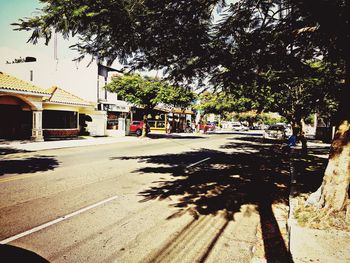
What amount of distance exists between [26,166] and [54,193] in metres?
5.03

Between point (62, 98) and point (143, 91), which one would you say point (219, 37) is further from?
point (62, 98)

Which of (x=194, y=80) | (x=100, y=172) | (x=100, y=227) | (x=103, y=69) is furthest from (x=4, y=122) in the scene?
(x=100, y=227)

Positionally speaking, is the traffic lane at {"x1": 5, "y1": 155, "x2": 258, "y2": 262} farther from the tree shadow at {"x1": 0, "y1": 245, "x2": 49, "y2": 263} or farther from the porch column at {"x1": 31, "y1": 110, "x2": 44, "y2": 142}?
the porch column at {"x1": 31, "y1": 110, "x2": 44, "y2": 142}

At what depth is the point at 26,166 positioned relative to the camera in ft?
36.3

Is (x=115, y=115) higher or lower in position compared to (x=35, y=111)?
higher

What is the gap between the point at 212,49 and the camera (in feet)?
24.4

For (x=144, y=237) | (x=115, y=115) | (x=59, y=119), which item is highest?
(x=115, y=115)

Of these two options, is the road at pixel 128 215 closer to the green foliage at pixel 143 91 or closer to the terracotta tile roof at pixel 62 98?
the terracotta tile roof at pixel 62 98

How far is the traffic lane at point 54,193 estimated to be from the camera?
17.4 ft

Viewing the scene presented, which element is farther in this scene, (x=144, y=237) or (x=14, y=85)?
(x=14, y=85)

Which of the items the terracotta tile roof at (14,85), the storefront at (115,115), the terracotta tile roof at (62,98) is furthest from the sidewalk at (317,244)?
the storefront at (115,115)

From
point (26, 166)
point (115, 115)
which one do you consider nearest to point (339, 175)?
point (26, 166)

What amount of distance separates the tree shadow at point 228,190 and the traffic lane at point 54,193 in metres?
1.32

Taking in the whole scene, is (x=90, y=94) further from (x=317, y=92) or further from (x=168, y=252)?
(x=168, y=252)
